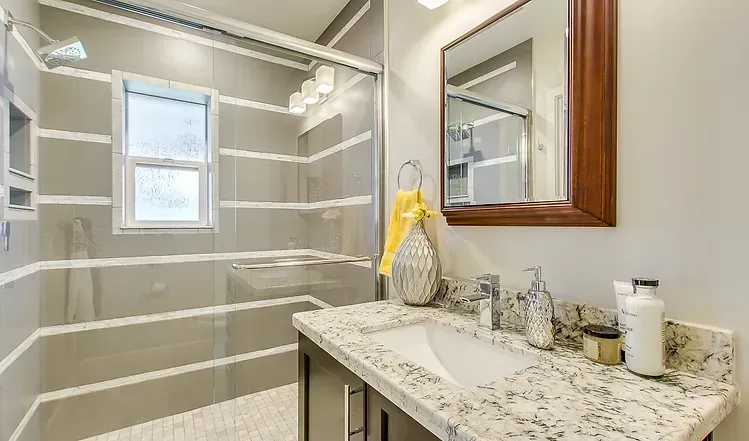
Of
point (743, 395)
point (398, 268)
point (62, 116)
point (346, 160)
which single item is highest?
point (62, 116)

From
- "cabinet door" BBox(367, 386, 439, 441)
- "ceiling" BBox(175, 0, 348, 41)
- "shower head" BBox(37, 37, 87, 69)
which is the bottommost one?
"cabinet door" BBox(367, 386, 439, 441)

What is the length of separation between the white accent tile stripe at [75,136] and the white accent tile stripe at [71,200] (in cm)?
28

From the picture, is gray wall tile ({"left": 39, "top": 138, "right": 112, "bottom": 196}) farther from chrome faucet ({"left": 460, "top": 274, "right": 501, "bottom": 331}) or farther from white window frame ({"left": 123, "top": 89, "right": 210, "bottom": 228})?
chrome faucet ({"left": 460, "top": 274, "right": 501, "bottom": 331})

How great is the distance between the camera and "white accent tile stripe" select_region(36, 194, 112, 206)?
1.64 m

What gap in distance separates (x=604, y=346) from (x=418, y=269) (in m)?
0.66

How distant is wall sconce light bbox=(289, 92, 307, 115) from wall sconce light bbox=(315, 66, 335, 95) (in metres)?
0.15

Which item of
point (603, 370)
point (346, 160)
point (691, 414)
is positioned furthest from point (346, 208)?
point (691, 414)

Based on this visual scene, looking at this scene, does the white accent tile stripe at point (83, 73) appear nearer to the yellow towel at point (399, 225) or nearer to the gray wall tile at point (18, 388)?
the gray wall tile at point (18, 388)

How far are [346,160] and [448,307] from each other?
1.05 meters

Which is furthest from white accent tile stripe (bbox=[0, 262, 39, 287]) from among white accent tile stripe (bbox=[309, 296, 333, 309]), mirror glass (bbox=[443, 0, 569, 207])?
mirror glass (bbox=[443, 0, 569, 207])

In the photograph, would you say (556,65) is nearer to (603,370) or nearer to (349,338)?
(603,370)

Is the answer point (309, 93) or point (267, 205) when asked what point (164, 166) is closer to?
point (267, 205)

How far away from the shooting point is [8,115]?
1.36 m

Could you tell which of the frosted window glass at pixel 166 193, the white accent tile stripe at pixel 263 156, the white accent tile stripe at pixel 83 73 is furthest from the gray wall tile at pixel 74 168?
the white accent tile stripe at pixel 263 156
